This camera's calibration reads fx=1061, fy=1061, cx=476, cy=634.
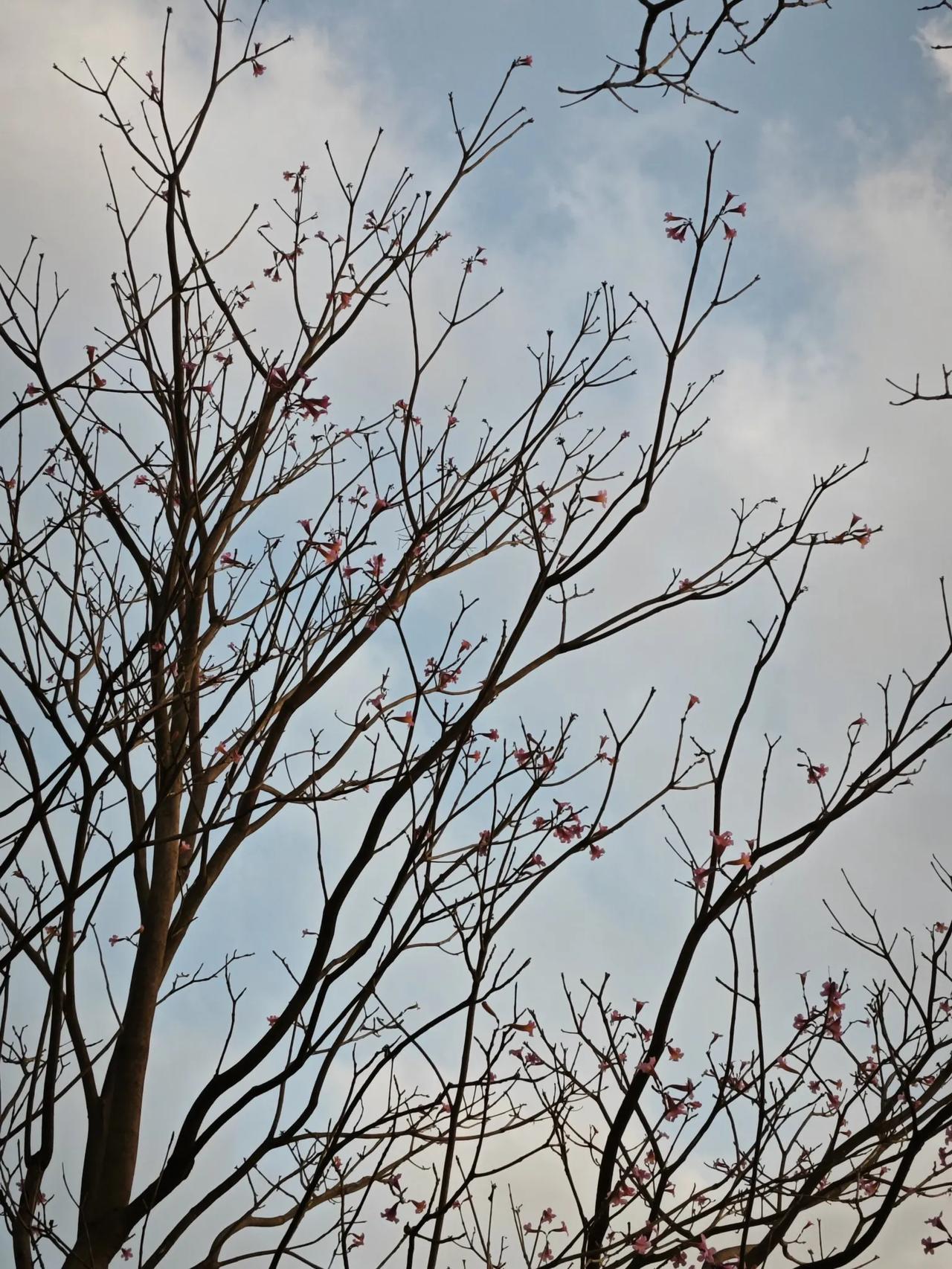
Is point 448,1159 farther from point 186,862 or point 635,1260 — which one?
point 186,862

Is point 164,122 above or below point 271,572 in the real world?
above

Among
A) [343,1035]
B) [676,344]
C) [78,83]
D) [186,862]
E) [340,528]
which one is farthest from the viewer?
[78,83]

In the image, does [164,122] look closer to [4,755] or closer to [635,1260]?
[4,755]

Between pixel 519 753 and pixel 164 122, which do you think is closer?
pixel 519 753

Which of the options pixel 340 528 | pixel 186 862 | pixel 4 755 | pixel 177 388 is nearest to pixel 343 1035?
pixel 186 862

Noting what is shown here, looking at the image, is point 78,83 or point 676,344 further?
point 78,83

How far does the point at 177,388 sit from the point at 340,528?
2.11ft

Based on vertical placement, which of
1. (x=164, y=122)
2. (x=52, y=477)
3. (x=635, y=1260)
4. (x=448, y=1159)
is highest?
(x=164, y=122)

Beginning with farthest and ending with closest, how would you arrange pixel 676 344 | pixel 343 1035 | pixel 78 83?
pixel 78 83 → pixel 676 344 → pixel 343 1035

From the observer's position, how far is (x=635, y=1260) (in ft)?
6.19

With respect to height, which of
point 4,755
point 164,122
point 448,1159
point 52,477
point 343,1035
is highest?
point 164,122

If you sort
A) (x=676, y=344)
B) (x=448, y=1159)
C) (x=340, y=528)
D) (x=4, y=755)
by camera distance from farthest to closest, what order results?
(x=340, y=528), (x=4, y=755), (x=676, y=344), (x=448, y=1159)

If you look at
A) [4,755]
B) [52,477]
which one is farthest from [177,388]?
[4,755]

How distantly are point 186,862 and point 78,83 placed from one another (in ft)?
8.85
